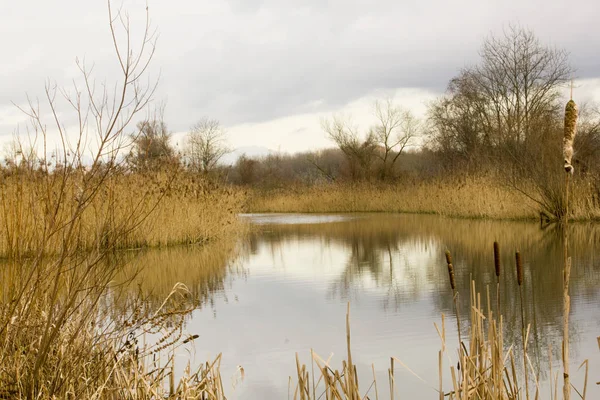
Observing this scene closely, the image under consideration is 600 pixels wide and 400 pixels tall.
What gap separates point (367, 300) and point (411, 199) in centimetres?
1770

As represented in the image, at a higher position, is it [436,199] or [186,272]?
[436,199]

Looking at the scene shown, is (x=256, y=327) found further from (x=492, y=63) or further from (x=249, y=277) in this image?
(x=492, y=63)

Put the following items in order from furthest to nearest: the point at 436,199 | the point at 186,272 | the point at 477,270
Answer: the point at 436,199 < the point at 186,272 < the point at 477,270

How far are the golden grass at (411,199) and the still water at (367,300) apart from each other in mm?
3931

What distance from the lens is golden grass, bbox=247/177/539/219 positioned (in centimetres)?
1630

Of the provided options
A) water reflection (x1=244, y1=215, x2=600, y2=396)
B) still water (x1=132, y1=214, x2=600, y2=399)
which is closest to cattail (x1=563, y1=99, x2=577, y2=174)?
still water (x1=132, y1=214, x2=600, y2=399)

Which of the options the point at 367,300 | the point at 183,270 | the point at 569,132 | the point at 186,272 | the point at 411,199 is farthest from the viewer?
the point at 411,199

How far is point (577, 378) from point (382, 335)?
1443 millimetres

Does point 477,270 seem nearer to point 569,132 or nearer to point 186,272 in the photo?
point 186,272

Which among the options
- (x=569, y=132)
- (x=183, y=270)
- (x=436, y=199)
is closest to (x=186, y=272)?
(x=183, y=270)

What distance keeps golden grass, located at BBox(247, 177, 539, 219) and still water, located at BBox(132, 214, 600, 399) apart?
3931mm

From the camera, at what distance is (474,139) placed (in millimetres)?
32688

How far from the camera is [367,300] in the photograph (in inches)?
243

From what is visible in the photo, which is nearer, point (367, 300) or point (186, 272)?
point (367, 300)
